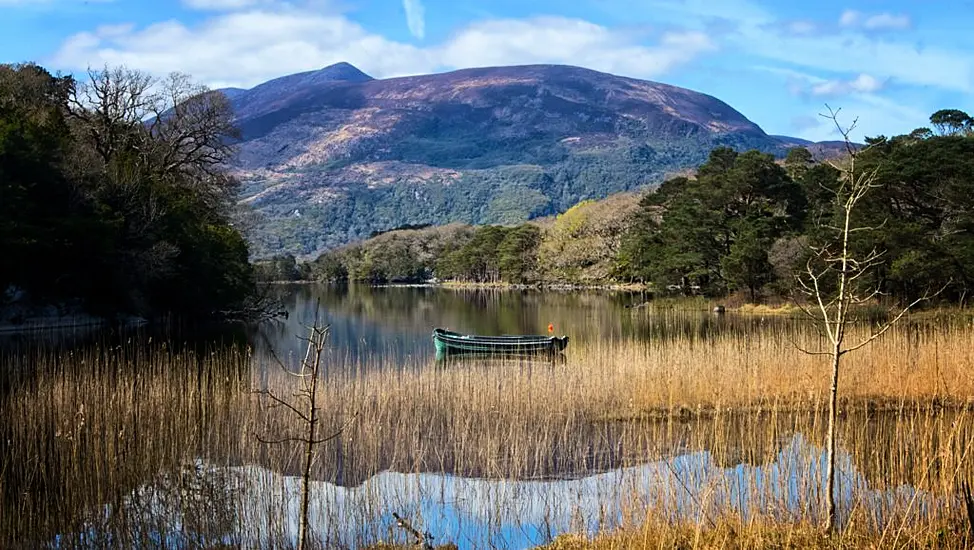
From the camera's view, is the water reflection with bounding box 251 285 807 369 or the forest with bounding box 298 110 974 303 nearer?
the water reflection with bounding box 251 285 807 369

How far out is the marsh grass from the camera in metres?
6.34

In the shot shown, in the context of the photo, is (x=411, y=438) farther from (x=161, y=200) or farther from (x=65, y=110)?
(x=65, y=110)

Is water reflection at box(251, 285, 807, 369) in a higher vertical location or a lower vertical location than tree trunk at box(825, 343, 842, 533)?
lower

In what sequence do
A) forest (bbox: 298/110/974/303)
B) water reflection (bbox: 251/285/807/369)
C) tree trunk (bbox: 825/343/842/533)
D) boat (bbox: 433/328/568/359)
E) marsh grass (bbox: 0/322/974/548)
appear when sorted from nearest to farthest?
tree trunk (bbox: 825/343/842/533)
marsh grass (bbox: 0/322/974/548)
boat (bbox: 433/328/568/359)
water reflection (bbox: 251/285/807/369)
forest (bbox: 298/110/974/303)

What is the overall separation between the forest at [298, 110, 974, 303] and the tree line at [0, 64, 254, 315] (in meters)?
22.7

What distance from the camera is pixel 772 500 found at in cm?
667

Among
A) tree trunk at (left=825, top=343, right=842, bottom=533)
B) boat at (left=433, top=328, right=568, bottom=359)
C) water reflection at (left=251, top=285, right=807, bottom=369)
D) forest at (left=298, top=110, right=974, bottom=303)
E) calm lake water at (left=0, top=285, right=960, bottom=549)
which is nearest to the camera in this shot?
tree trunk at (left=825, top=343, right=842, bottom=533)

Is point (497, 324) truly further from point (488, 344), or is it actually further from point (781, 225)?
point (781, 225)

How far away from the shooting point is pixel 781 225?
41.0m

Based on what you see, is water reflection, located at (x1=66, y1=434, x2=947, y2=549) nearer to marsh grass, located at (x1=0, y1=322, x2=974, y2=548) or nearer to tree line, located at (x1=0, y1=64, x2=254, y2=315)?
marsh grass, located at (x1=0, y1=322, x2=974, y2=548)

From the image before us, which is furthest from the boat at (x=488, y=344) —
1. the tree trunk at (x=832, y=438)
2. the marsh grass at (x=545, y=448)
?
the tree trunk at (x=832, y=438)

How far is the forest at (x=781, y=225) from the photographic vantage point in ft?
101

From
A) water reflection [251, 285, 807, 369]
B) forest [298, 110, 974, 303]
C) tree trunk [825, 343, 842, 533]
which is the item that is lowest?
water reflection [251, 285, 807, 369]

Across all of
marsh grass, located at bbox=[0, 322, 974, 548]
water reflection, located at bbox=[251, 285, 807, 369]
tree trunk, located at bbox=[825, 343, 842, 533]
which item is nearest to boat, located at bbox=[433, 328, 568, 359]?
water reflection, located at bbox=[251, 285, 807, 369]
